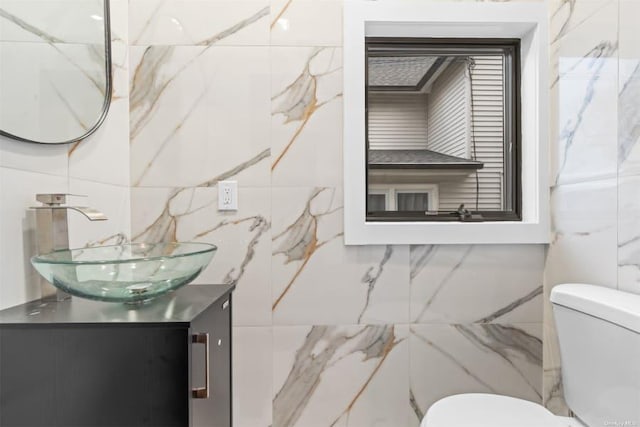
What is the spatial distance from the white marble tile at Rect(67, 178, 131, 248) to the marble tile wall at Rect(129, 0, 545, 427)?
0.05 meters

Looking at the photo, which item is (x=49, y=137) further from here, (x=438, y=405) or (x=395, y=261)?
(x=438, y=405)

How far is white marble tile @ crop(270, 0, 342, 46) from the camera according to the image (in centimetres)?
158

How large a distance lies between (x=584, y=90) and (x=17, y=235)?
1.66m

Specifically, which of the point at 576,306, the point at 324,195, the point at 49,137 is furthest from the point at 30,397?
the point at 576,306

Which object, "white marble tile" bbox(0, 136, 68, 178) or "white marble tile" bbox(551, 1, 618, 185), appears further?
"white marble tile" bbox(551, 1, 618, 185)

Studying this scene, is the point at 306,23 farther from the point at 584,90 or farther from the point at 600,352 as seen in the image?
the point at 600,352

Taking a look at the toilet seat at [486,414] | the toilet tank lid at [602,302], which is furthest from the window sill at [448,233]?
the toilet seat at [486,414]

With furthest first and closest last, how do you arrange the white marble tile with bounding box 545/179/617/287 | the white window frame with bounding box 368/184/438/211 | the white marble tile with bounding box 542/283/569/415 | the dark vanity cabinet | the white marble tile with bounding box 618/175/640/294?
1. the white window frame with bounding box 368/184/438/211
2. the white marble tile with bounding box 542/283/569/415
3. the white marble tile with bounding box 545/179/617/287
4. the white marble tile with bounding box 618/175/640/294
5. the dark vanity cabinet

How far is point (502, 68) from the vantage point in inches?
69.2

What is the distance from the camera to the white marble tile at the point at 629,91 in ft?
3.85

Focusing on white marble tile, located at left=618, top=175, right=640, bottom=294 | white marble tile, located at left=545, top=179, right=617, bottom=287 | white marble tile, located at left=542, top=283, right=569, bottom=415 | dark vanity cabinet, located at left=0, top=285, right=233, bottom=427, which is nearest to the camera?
dark vanity cabinet, located at left=0, top=285, right=233, bottom=427

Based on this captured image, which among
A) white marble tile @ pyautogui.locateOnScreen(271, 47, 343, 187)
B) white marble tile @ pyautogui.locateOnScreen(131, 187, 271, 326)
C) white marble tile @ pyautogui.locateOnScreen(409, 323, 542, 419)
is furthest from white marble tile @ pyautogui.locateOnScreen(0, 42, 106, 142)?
white marble tile @ pyautogui.locateOnScreen(409, 323, 542, 419)

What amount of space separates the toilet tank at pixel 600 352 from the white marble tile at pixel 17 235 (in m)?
1.42

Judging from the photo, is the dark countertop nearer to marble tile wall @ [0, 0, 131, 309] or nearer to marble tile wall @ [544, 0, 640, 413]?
marble tile wall @ [0, 0, 131, 309]
